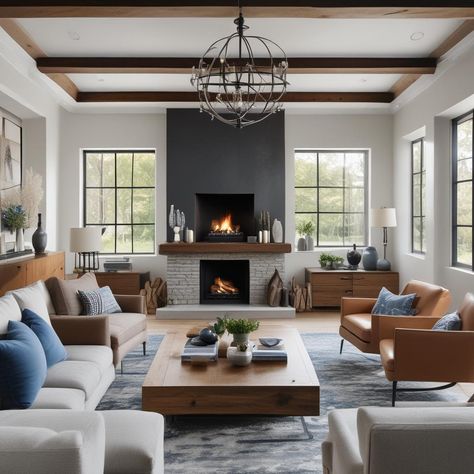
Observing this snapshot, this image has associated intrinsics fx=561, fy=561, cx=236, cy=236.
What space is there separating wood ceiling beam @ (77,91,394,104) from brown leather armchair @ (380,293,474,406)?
4592mm

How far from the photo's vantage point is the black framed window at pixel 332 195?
341 inches

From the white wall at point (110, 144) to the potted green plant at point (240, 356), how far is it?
189 inches

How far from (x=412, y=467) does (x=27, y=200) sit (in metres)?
5.44

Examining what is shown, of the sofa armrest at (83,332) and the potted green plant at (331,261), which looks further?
the potted green plant at (331,261)

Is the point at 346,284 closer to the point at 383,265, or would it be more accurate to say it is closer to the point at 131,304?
the point at 383,265

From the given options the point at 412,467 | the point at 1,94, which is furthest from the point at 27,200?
the point at 412,467

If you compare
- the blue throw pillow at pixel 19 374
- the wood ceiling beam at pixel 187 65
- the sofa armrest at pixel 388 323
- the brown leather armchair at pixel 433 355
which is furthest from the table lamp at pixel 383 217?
the blue throw pillow at pixel 19 374

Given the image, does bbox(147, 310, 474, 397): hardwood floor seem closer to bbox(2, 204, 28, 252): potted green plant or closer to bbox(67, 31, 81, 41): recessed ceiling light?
bbox(2, 204, 28, 252): potted green plant

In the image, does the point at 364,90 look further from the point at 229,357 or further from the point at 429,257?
the point at 229,357

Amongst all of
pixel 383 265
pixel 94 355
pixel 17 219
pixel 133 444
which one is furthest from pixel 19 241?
pixel 383 265

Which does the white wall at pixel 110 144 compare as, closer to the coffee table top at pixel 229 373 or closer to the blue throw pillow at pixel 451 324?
the coffee table top at pixel 229 373

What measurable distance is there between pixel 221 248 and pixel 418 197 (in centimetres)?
282

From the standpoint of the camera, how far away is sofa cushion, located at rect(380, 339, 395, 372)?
12.9 ft

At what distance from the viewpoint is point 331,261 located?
27.0 feet
